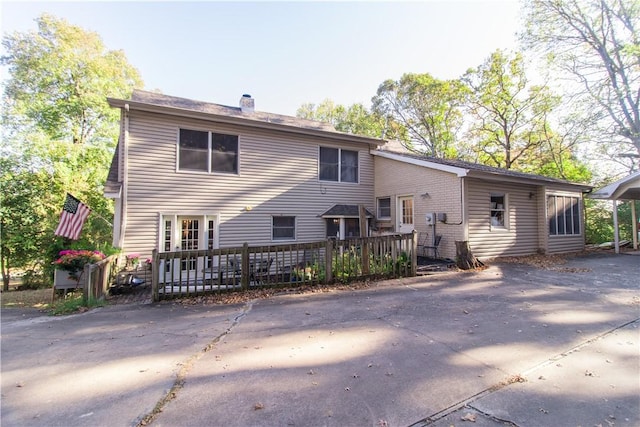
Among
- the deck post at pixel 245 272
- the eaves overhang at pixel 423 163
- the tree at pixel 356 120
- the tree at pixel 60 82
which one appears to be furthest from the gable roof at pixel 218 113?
the tree at pixel 356 120

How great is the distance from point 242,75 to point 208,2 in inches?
233

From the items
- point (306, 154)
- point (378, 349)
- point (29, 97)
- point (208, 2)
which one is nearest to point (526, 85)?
point (306, 154)

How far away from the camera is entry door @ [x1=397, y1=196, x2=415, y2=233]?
1188 centimetres

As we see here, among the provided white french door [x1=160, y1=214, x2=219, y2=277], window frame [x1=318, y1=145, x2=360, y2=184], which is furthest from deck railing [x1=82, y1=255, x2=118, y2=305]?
window frame [x1=318, y1=145, x2=360, y2=184]

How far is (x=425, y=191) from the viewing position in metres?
11.1

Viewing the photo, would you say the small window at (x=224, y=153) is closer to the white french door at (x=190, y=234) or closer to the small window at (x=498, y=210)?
the white french door at (x=190, y=234)

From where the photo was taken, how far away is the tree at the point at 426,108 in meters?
25.0

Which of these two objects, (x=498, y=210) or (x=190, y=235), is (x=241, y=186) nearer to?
(x=190, y=235)

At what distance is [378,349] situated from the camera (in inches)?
147

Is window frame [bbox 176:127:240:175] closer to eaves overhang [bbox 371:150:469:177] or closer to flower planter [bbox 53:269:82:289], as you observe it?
flower planter [bbox 53:269:82:289]

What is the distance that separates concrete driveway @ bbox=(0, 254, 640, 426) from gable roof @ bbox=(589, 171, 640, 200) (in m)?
8.79

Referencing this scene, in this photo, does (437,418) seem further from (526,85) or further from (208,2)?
(526,85)

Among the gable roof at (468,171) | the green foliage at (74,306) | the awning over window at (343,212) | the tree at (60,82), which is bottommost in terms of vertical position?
the green foliage at (74,306)

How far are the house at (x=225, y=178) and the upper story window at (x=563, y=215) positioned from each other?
7.41 meters
